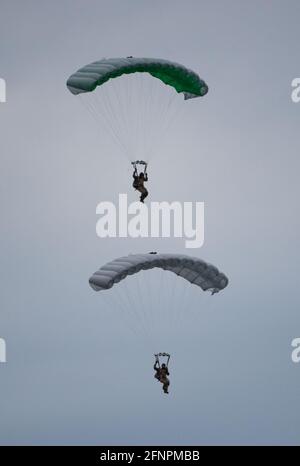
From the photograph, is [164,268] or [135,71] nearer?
[135,71]

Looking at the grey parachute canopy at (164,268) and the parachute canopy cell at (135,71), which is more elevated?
the parachute canopy cell at (135,71)

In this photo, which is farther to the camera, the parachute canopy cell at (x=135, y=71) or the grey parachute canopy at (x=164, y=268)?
the parachute canopy cell at (x=135, y=71)

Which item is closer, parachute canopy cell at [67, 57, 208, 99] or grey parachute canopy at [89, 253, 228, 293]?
grey parachute canopy at [89, 253, 228, 293]

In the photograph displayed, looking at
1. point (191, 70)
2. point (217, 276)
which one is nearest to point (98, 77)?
point (191, 70)
